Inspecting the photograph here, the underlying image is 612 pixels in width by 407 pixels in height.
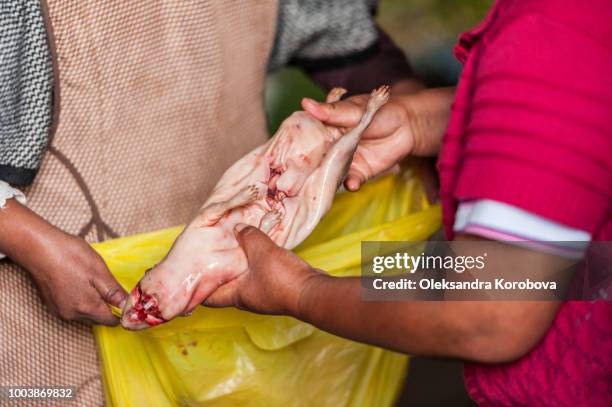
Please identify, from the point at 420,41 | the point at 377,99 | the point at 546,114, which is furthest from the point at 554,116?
the point at 420,41

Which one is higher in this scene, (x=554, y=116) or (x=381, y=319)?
(x=554, y=116)

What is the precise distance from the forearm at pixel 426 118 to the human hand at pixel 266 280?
0.91 ft

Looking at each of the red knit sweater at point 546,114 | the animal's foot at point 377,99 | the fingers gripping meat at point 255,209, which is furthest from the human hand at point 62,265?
the red knit sweater at point 546,114

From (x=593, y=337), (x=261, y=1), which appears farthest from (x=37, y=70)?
(x=593, y=337)

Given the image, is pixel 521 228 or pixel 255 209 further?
pixel 255 209

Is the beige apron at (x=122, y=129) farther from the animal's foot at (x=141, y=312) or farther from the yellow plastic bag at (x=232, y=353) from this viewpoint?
the animal's foot at (x=141, y=312)

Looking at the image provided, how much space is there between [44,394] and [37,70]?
0.41m

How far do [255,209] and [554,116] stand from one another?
0.39 metres

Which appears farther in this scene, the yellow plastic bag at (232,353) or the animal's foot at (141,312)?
the yellow plastic bag at (232,353)

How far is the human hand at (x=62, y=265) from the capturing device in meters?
0.86

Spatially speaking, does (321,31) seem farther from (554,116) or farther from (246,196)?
(554,116)

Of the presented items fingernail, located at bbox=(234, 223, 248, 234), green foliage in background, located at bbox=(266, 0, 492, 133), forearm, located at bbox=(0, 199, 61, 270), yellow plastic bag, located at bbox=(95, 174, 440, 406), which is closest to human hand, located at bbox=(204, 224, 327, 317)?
fingernail, located at bbox=(234, 223, 248, 234)

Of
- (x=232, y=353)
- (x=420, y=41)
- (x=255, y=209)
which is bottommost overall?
(x=232, y=353)

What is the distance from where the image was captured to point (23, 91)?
875mm
